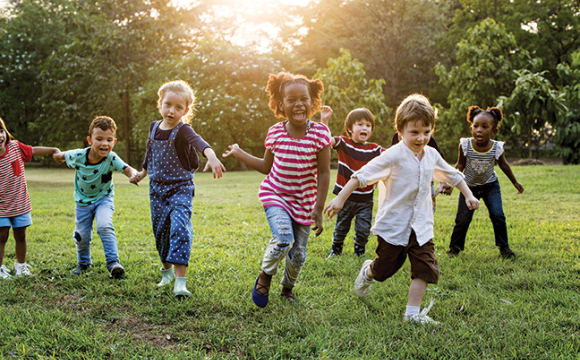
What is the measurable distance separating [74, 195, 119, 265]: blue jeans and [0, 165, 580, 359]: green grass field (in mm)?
251

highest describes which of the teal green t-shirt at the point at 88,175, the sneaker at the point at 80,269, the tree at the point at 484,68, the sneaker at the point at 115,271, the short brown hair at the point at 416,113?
the tree at the point at 484,68

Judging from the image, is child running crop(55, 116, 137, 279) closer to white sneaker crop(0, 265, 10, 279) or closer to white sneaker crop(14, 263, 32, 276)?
white sneaker crop(14, 263, 32, 276)

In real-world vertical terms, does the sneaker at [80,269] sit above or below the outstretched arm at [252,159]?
below

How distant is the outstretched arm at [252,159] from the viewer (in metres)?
3.43

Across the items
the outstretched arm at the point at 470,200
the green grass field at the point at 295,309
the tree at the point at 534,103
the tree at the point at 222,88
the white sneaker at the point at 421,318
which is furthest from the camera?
the tree at the point at 222,88

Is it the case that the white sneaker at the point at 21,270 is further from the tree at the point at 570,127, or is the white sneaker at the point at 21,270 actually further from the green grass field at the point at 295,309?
the tree at the point at 570,127

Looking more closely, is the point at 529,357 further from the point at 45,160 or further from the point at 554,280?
the point at 45,160

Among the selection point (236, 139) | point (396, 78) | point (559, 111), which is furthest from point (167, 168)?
point (396, 78)

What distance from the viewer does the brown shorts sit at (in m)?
3.27

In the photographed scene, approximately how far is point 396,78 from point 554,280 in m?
28.4

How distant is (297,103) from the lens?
3.51 metres

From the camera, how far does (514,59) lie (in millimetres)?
25047

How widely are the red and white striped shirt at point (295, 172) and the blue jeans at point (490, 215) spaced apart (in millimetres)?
2490

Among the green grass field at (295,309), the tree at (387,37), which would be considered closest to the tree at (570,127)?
the green grass field at (295,309)
